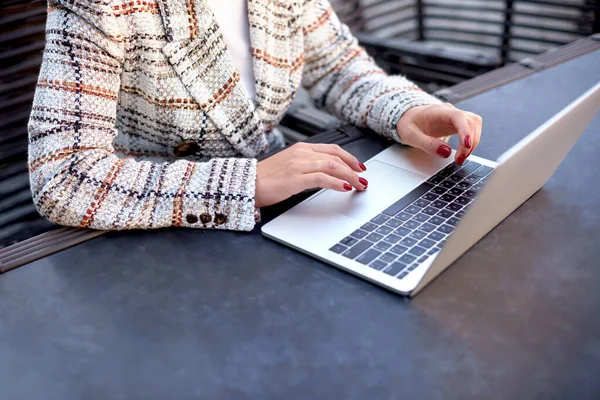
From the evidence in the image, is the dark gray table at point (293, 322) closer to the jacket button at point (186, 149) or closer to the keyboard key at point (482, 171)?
the keyboard key at point (482, 171)

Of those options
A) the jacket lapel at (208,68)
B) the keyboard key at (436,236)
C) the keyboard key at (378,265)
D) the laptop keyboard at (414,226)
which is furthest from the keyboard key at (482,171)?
the jacket lapel at (208,68)

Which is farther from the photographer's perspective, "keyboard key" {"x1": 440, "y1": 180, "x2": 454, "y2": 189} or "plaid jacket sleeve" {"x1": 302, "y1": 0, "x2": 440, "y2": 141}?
"plaid jacket sleeve" {"x1": 302, "y1": 0, "x2": 440, "y2": 141}

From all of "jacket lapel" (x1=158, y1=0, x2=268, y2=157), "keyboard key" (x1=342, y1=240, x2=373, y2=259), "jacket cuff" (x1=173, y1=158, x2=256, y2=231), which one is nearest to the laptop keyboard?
"keyboard key" (x1=342, y1=240, x2=373, y2=259)

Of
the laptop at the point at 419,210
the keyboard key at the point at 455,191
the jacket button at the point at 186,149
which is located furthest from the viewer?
the jacket button at the point at 186,149

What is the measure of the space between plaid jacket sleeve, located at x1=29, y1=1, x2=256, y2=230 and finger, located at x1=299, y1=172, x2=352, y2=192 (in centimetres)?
8

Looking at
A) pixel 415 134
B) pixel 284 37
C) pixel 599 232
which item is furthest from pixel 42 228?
pixel 599 232

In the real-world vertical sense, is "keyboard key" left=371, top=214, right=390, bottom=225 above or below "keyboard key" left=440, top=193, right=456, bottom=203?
above

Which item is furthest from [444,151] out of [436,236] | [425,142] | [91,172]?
[91,172]

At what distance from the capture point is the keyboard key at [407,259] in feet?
2.76

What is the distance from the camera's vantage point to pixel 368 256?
854 millimetres

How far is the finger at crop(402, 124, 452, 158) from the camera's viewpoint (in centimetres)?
110

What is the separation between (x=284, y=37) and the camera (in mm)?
Answer: 1277

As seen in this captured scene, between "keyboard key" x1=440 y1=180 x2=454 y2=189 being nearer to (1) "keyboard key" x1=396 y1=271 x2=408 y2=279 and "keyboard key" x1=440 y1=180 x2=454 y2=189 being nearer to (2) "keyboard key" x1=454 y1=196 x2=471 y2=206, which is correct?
(2) "keyboard key" x1=454 y1=196 x2=471 y2=206

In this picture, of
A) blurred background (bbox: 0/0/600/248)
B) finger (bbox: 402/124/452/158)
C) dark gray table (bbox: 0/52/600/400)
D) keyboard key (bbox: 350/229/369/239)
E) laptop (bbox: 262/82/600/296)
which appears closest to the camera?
dark gray table (bbox: 0/52/600/400)
